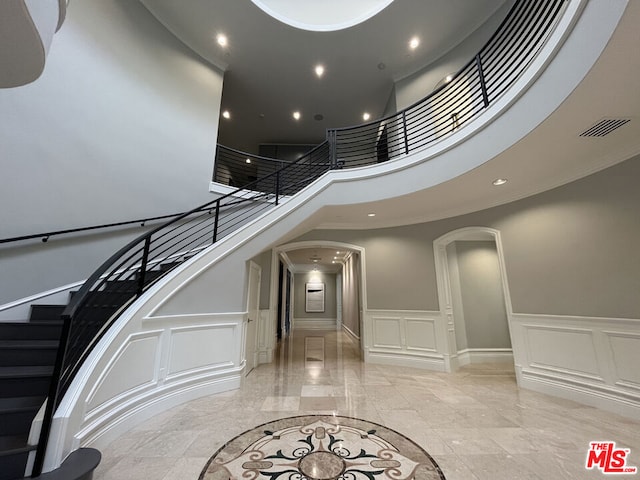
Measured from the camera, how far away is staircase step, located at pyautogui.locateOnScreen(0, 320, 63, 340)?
7.84 ft

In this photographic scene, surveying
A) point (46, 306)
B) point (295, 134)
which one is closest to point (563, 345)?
point (46, 306)

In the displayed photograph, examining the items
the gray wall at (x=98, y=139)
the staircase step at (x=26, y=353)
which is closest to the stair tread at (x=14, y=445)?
the staircase step at (x=26, y=353)

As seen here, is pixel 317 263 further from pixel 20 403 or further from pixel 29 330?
pixel 20 403

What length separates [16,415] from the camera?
177 cm

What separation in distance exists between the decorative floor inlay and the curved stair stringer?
1102mm

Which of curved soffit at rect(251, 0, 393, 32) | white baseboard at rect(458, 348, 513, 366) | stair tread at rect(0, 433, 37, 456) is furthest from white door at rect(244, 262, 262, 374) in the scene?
curved soffit at rect(251, 0, 393, 32)

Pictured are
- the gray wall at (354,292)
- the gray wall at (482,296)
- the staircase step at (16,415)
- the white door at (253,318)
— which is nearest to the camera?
the staircase step at (16,415)

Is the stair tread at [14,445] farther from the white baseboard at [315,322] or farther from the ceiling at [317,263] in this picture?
the white baseboard at [315,322]

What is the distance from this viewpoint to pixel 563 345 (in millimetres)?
3430

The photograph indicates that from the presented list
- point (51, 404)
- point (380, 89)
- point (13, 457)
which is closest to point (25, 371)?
point (51, 404)

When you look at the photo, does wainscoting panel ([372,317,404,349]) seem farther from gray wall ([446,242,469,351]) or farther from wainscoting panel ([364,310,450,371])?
gray wall ([446,242,469,351])

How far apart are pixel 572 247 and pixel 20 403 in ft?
18.5

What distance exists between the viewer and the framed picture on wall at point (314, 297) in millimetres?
→ 13305

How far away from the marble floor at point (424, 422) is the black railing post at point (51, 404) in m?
0.42
